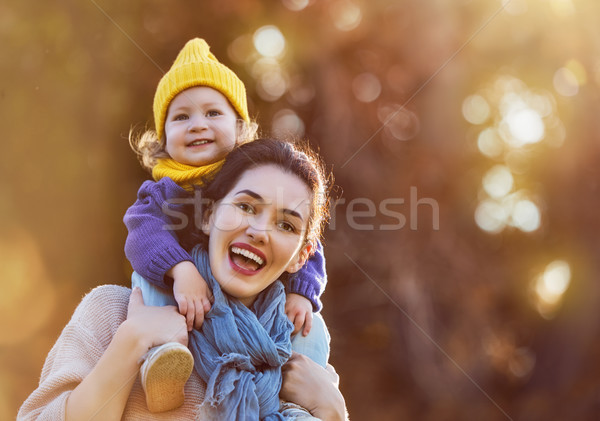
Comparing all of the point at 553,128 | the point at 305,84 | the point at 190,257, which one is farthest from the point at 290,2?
the point at 190,257

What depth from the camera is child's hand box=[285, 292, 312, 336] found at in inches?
82.9

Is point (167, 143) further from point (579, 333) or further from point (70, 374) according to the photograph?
point (579, 333)

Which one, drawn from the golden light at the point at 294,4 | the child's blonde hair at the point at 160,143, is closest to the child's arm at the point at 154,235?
the child's blonde hair at the point at 160,143

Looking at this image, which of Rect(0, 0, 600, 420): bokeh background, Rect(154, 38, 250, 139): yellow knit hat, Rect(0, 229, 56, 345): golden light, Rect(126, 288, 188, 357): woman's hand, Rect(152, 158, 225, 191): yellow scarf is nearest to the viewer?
Rect(126, 288, 188, 357): woman's hand

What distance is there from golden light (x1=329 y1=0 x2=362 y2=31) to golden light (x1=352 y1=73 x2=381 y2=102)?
372 mm

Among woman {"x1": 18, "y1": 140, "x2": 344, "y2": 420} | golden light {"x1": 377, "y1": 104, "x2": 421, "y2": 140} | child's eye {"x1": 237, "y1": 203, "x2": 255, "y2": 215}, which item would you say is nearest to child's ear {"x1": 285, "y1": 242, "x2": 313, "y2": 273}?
woman {"x1": 18, "y1": 140, "x2": 344, "y2": 420}

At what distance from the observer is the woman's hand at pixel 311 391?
192 centimetres

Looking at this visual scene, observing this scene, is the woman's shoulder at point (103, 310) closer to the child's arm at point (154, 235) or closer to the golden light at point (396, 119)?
the child's arm at point (154, 235)

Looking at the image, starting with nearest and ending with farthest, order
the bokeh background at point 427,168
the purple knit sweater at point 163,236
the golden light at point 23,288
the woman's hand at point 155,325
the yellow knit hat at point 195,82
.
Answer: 1. the woman's hand at point 155,325
2. the purple knit sweater at point 163,236
3. the yellow knit hat at point 195,82
4. the golden light at point 23,288
5. the bokeh background at point 427,168

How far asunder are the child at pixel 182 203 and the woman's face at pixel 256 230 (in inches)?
3.6

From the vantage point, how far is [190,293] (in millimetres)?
1869

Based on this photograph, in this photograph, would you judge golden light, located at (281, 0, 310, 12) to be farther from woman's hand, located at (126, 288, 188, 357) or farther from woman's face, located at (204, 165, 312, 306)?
woman's hand, located at (126, 288, 188, 357)

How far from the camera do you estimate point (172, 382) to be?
167cm

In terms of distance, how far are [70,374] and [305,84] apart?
351 cm
